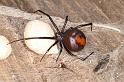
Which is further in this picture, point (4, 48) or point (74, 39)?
point (74, 39)

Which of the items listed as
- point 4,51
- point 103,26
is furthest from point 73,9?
point 4,51

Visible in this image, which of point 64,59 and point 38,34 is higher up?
point 38,34

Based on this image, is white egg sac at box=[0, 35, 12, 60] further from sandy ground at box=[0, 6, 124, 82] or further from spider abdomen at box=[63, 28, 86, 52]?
spider abdomen at box=[63, 28, 86, 52]

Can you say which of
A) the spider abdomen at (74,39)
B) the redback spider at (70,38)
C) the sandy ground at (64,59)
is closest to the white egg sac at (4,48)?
the sandy ground at (64,59)

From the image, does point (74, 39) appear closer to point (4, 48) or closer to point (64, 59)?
point (64, 59)

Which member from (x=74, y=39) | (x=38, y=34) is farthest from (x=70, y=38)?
(x=38, y=34)
